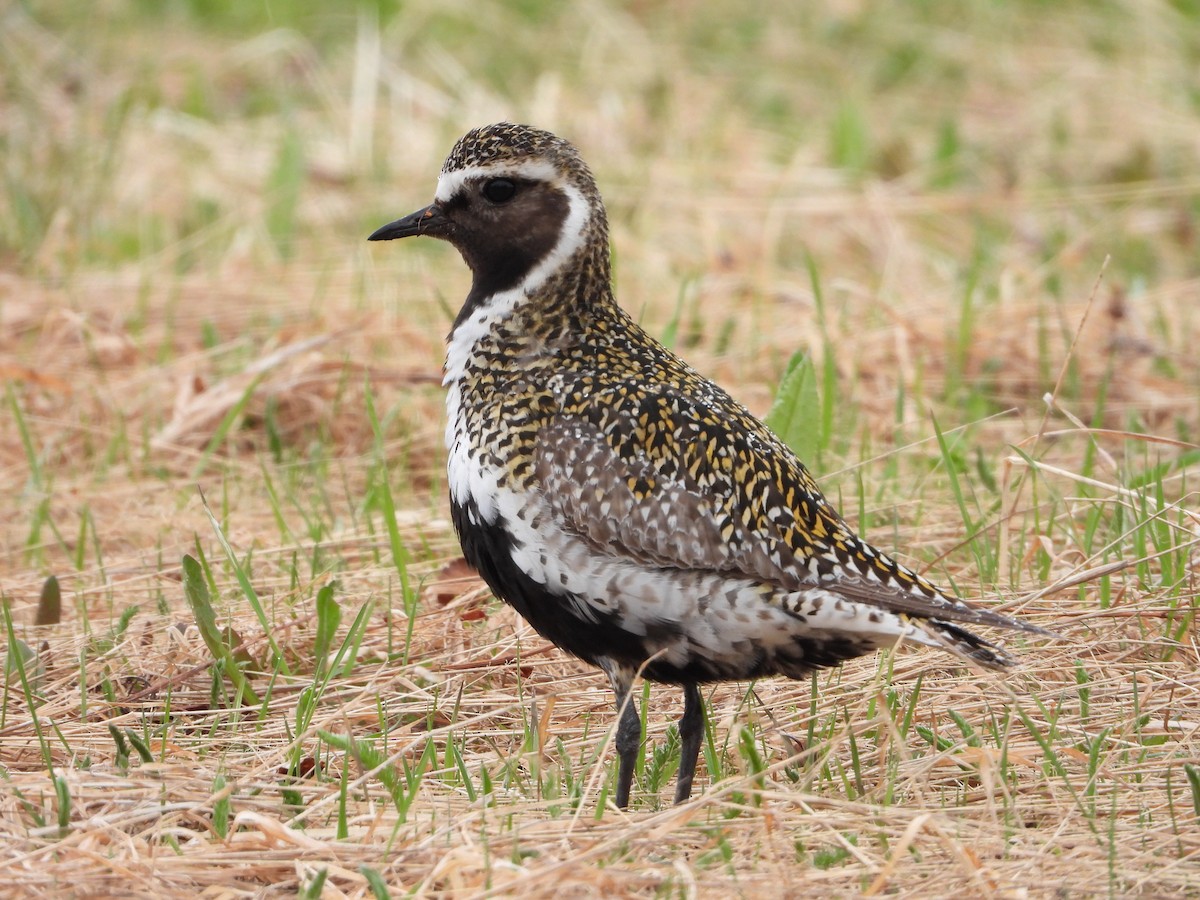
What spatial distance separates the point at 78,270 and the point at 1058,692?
608 cm

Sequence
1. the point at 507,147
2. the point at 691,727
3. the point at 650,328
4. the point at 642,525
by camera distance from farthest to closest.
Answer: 1. the point at 650,328
2. the point at 507,147
3. the point at 691,727
4. the point at 642,525

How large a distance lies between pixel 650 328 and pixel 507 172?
12.1 feet

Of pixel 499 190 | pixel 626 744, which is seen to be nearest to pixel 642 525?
pixel 626 744

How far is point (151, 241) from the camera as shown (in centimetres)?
950

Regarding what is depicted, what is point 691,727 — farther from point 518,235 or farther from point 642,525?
point 518,235

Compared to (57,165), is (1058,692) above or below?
below

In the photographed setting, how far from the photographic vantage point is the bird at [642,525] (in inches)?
163

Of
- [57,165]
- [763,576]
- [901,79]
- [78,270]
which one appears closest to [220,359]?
[78,270]

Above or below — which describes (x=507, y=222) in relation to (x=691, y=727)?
above

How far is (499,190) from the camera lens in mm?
4762

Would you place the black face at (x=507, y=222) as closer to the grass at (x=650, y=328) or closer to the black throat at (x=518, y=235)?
the black throat at (x=518, y=235)

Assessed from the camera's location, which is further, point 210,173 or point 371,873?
point 210,173

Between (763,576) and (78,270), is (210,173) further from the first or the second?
(763,576)

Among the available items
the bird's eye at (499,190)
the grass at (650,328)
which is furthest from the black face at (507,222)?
the grass at (650,328)
